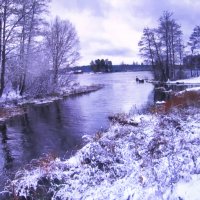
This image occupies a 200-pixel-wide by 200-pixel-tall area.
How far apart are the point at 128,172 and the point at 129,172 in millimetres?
27

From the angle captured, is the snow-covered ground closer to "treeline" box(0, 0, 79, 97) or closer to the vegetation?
"treeline" box(0, 0, 79, 97)

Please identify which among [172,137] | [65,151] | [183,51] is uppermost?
[183,51]

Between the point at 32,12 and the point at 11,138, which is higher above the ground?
the point at 32,12

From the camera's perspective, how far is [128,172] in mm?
8141

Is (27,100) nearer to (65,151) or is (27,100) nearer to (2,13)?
(2,13)

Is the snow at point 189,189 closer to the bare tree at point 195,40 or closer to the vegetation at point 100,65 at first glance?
the bare tree at point 195,40

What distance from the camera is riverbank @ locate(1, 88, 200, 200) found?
6.70m

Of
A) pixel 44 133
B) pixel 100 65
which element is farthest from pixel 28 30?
pixel 100 65

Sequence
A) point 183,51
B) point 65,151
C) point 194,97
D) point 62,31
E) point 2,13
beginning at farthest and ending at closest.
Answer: point 183,51
point 62,31
point 2,13
point 194,97
point 65,151

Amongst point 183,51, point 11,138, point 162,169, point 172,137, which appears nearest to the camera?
point 162,169

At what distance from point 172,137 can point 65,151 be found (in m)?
4.59

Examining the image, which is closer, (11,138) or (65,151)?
(65,151)

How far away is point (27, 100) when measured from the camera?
32.8 metres

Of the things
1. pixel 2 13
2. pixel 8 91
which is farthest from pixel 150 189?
pixel 8 91
